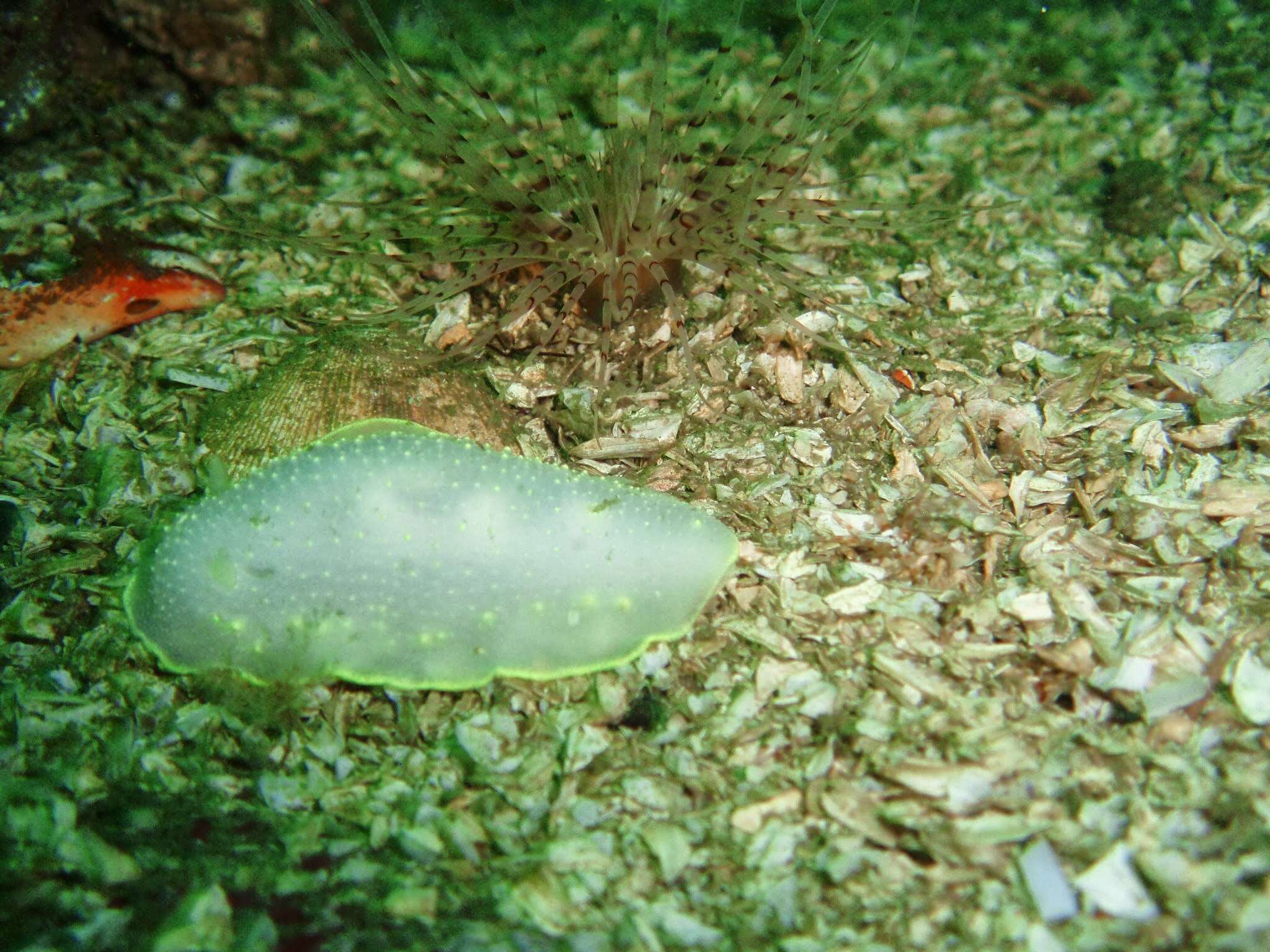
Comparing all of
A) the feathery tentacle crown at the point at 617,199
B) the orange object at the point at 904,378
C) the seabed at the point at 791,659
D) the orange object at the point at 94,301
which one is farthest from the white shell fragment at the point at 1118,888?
the orange object at the point at 94,301

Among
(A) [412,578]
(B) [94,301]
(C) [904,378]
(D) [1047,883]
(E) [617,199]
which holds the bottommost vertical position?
(B) [94,301]

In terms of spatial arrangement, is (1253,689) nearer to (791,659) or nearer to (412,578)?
(791,659)

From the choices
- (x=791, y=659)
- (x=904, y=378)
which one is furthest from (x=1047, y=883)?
(x=904, y=378)

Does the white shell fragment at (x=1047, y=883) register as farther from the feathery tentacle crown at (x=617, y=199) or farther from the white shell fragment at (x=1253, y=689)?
the feathery tentacle crown at (x=617, y=199)

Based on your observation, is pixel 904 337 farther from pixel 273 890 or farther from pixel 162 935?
pixel 162 935

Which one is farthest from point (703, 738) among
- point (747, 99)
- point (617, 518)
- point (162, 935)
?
point (747, 99)
